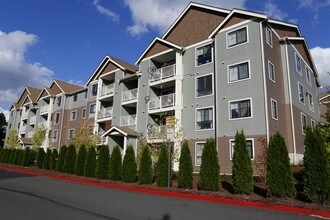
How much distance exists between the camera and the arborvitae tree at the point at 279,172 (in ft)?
37.7

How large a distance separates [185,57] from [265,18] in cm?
796

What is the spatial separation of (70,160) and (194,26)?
16.6 meters

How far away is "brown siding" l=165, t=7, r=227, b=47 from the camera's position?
81.6 ft

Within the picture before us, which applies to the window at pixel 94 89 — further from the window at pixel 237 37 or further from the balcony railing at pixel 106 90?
the window at pixel 237 37

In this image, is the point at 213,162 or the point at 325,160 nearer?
the point at 325,160

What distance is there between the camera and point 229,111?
69.8 feet

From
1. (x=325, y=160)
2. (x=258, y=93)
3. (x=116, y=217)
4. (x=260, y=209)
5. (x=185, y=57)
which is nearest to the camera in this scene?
(x=116, y=217)

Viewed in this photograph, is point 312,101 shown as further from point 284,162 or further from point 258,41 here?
point 284,162

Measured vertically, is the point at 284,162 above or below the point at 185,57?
below

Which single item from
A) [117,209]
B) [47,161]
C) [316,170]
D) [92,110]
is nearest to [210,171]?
[316,170]

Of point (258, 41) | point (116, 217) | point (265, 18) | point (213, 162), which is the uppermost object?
point (265, 18)

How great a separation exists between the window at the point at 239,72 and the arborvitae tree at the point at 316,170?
10.3m

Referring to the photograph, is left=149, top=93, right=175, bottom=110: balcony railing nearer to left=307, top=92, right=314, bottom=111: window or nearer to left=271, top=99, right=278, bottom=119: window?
left=271, top=99, right=278, bottom=119: window

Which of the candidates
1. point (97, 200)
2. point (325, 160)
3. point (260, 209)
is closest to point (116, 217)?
point (97, 200)
